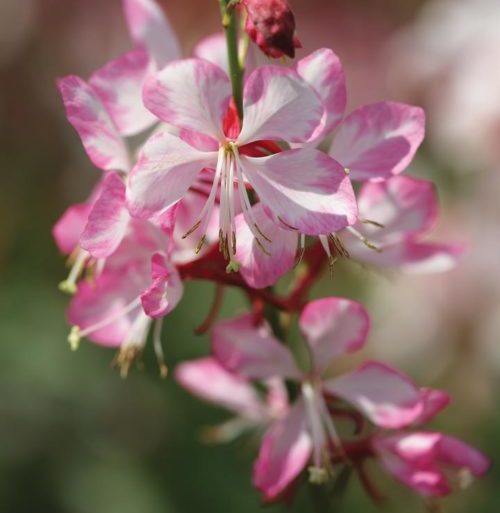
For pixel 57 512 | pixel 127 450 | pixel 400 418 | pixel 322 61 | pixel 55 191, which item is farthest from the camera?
pixel 55 191

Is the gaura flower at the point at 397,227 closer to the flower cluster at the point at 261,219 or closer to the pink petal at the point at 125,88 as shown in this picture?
the flower cluster at the point at 261,219

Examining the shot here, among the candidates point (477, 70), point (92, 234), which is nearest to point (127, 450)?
point (477, 70)

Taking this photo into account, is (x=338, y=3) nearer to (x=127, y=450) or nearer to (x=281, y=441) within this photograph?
(x=127, y=450)

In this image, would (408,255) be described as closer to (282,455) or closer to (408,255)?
(408,255)

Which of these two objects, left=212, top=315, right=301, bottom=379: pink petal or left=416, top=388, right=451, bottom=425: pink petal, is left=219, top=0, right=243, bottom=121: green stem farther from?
left=416, top=388, right=451, bottom=425: pink petal

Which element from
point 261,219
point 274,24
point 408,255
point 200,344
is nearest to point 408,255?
point 408,255

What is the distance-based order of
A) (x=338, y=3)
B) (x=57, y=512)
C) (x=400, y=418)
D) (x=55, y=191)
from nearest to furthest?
1. (x=400, y=418)
2. (x=57, y=512)
3. (x=55, y=191)
4. (x=338, y=3)

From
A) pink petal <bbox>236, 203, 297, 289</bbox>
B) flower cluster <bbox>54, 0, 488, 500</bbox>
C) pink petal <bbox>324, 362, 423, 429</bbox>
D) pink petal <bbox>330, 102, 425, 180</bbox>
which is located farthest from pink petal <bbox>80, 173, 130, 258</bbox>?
pink petal <bbox>324, 362, 423, 429</bbox>
